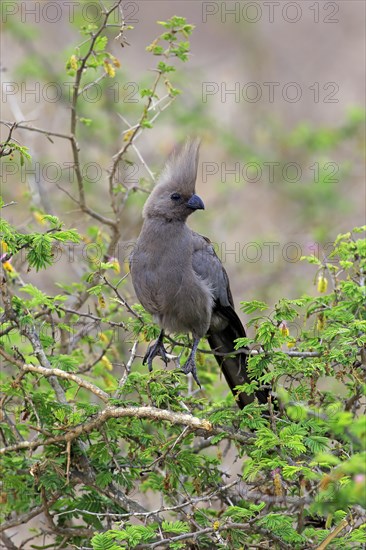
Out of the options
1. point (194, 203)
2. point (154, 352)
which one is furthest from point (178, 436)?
point (194, 203)

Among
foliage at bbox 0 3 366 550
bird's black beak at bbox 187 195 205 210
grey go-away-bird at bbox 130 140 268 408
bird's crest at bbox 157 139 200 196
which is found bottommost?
foliage at bbox 0 3 366 550

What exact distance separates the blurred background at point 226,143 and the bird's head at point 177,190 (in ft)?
1.30

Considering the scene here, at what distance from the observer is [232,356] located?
5.11m

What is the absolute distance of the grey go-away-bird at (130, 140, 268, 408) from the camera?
5.43 meters

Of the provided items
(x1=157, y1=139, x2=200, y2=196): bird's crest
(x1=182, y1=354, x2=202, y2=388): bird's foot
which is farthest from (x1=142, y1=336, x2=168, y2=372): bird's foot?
(x1=157, y1=139, x2=200, y2=196): bird's crest

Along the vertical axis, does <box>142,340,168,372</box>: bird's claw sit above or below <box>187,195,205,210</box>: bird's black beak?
below

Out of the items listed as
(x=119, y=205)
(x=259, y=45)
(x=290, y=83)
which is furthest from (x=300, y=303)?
(x=290, y=83)

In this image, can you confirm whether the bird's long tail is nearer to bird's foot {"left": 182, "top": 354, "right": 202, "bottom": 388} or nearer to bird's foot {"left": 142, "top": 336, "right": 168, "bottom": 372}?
bird's foot {"left": 182, "top": 354, "right": 202, "bottom": 388}

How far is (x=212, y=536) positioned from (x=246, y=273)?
21.6 ft

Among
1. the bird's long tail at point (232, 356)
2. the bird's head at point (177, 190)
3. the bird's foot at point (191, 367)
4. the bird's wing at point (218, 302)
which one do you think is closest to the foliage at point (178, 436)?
the bird's foot at point (191, 367)

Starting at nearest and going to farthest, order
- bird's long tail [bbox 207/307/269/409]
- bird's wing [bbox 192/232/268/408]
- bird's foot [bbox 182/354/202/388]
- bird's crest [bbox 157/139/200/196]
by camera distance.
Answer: bird's foot [bbox 182/354/202/388] < bird's long tail [bbox 207/307/269/409] < bird's crest [bbox 157/139/200/196] < bird's wing [bbox 192/232/268/408]

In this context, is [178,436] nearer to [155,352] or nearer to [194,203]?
[155,352]

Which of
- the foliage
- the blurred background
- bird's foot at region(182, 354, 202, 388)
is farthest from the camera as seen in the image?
the blurred background

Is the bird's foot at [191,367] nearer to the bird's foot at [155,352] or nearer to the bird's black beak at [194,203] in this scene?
the bird's foot at [155,352]
